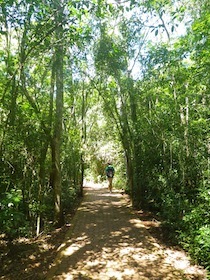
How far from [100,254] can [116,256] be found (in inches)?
14.3

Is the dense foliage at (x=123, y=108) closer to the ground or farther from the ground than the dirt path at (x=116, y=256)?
farther from the ground

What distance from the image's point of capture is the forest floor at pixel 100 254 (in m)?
5.13

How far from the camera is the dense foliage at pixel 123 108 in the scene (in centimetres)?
546

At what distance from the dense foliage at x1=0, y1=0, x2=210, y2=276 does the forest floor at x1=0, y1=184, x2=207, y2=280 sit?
0.45m

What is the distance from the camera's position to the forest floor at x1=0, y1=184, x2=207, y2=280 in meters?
5.13

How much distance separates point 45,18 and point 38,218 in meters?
5.48

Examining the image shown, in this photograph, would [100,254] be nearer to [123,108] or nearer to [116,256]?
[116,256]

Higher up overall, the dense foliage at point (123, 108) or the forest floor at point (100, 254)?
the dense foliage at point (123, 108)

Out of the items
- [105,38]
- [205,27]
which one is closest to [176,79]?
[205,27]

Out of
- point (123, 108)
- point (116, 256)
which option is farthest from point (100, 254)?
point (123, 108)

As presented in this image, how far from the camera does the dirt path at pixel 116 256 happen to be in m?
5.07

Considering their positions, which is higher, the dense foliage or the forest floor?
the dense foliage

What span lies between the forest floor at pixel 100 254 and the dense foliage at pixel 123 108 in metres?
0.45

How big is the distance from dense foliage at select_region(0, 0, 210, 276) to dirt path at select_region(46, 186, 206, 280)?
585mm
